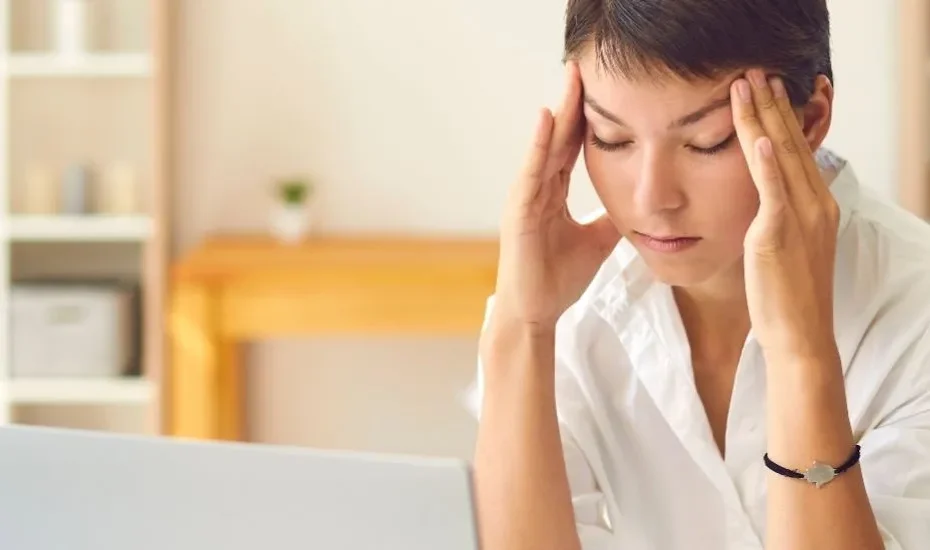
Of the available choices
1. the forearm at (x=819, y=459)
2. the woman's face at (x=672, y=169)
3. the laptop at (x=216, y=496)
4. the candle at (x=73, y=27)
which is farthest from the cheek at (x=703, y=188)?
the candle at (x=73, y=27)

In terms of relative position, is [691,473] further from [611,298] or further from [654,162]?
[654,162]

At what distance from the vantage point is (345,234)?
3.13m

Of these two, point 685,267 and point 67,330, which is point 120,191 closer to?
point 67,330

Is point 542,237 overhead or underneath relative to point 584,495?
overhead

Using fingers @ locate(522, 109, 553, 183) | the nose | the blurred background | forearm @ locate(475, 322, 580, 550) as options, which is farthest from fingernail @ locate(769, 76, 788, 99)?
the blurred background

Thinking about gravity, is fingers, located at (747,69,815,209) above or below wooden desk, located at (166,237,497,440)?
above

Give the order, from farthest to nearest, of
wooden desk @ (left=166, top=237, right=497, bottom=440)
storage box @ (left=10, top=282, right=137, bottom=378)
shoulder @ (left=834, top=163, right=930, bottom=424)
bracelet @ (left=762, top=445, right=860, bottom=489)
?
storage box @ (left=10, top=282, right=137, bottom=378), wooden desk @ (left=166, top=237, right=497, bottom=440), shoulder @ (left=834, top=163, right=930, bottom=424), bracelet @ (left=762, top=445, right=860, bottom=489)

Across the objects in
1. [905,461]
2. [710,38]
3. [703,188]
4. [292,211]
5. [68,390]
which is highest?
[710,38]

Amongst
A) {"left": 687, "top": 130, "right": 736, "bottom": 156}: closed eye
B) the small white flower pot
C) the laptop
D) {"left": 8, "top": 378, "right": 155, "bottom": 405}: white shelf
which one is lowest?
{"left": 8, "top": 378, "right": 155, "bottom": 405}: white shelf

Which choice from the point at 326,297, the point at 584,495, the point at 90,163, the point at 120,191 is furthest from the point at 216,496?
the point at 90,163

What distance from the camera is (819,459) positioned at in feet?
3.39

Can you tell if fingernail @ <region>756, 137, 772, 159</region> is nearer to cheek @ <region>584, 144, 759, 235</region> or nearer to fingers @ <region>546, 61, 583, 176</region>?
cheek @ <region>584, 144, 759, 235</region>

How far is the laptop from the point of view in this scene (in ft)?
1.98

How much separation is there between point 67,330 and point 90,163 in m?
0.46
